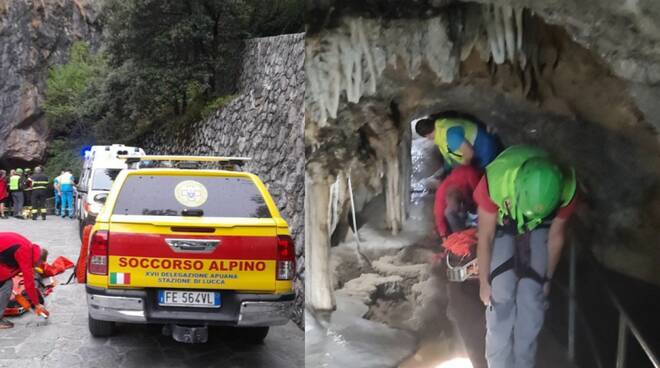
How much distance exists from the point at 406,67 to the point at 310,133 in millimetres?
509

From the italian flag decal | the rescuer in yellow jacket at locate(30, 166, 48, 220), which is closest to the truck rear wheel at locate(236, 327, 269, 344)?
the italian flag decal

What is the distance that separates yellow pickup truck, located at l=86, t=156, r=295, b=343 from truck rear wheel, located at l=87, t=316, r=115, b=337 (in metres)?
1.36

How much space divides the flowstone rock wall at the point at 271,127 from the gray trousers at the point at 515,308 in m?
3.89

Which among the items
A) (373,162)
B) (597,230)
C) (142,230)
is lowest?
(142,230)

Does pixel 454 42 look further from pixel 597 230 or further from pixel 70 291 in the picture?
pixel 70 291

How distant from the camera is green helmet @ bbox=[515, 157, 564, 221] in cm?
249

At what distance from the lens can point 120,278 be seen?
206 inches

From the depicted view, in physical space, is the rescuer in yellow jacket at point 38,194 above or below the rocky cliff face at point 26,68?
below

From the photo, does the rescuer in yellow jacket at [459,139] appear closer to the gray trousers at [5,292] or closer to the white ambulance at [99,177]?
the gray trousers at [5,292]

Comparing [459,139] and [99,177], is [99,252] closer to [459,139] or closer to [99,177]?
[459,139]

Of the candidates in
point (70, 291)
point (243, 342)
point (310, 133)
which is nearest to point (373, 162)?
point (310, 133)

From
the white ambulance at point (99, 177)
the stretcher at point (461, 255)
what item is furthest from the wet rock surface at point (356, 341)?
the white ambulance at point (99, 177)

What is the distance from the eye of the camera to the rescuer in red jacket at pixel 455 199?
2.62m

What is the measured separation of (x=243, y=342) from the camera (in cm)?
690
